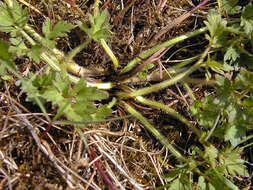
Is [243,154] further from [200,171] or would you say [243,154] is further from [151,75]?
[151,75]

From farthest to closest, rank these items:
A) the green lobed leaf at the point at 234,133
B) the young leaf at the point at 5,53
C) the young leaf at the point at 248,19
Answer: the young leaf at the point at 248,19, the green lobed leaf at the point at 234,133, the young leaf at the point at 5,53

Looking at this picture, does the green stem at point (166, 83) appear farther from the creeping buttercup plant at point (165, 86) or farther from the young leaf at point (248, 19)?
the young leaf at point (248, 19)

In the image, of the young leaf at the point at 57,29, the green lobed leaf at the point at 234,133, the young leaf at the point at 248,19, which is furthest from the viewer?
the young leaf at the point at 248,19

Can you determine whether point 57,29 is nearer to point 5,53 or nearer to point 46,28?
point 46,28

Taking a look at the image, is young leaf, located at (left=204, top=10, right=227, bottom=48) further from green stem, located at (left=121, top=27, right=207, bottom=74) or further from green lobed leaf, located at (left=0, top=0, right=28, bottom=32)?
green lobed leaf, located at (left=0, top=0, right=28, bottom=32)

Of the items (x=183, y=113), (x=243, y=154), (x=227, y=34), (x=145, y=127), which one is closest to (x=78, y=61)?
(x=145, y=127)

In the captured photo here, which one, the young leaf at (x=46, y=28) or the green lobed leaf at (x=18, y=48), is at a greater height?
the young leaf at (x=46, y=28)

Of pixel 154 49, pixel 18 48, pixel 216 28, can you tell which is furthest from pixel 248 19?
pixel 18 48

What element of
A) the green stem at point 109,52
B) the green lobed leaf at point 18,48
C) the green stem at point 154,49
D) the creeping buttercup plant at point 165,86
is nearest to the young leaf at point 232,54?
the creeping buttercup plant at point 165,86
